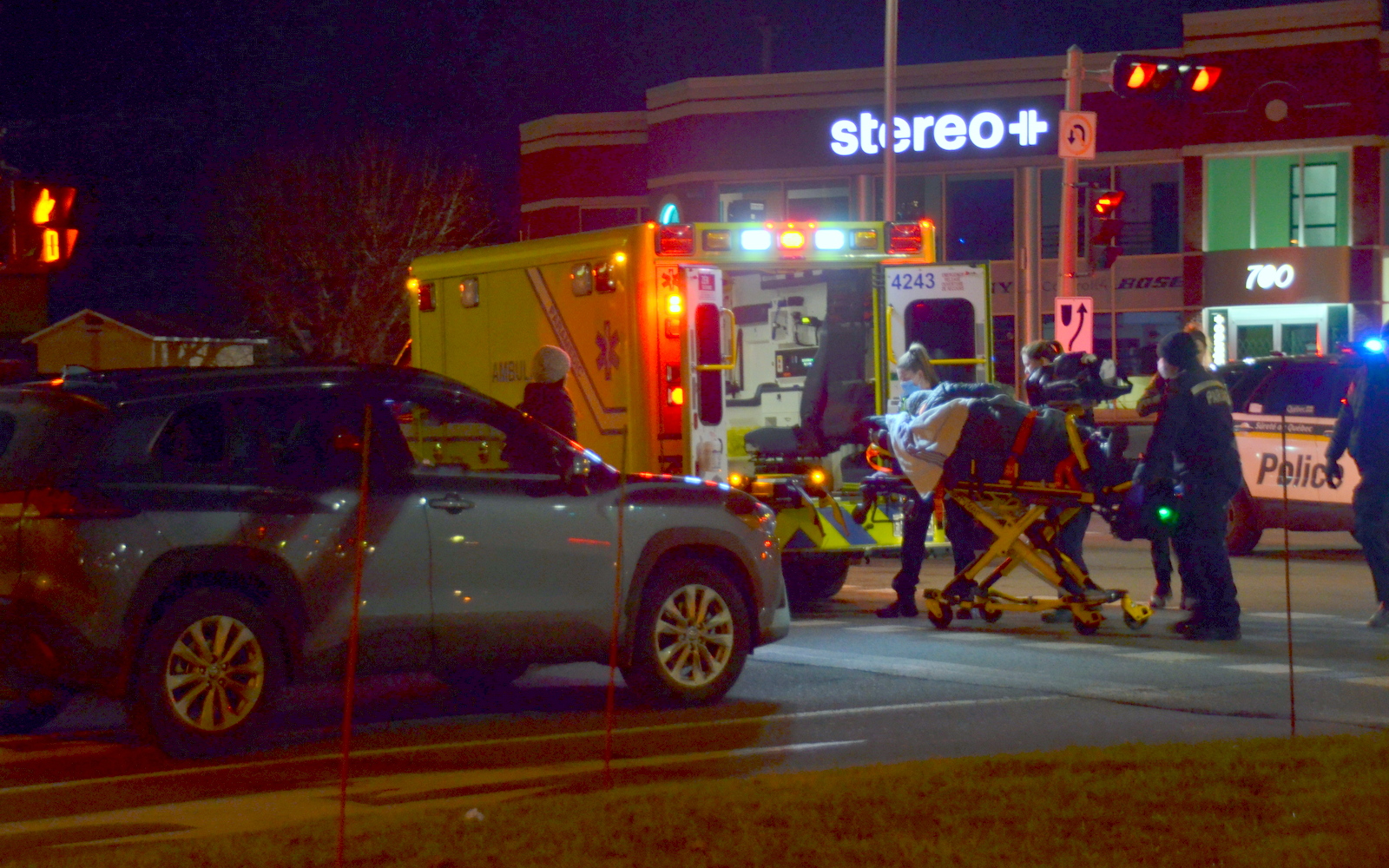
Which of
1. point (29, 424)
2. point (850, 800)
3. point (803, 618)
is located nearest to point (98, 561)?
point (29, 424)

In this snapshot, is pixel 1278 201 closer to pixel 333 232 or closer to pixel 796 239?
pixel 333 232

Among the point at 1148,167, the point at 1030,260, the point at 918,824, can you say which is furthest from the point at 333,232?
the point at 918,824

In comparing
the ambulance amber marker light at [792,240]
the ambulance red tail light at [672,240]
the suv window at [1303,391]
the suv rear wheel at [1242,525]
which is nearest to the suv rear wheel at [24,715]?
the ambulance red tail light at [672,240]

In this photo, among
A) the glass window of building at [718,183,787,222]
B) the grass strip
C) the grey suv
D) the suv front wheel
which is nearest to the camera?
the grass strip

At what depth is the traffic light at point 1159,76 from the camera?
19.1 m

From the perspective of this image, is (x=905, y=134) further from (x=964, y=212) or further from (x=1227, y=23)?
(x=1227, y=23)

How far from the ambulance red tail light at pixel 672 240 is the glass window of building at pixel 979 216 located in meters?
29.9

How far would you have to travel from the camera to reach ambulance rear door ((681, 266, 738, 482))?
1266 centimetres

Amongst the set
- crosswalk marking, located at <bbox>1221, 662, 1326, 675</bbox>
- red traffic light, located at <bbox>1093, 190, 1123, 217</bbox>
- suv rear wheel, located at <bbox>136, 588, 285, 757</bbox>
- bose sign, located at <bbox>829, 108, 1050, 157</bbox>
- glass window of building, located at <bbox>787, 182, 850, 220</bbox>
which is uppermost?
bose sign, located at <bbox>829, 108, 1050, 157</bbox>

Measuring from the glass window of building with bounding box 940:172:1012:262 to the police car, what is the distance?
87.4 feet

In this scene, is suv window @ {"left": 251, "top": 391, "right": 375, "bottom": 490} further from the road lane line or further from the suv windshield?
the road lane line

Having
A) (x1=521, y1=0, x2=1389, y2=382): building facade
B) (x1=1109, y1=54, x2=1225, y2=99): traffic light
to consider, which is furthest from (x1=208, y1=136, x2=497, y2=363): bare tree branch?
(x1=1109, y1=54, x2=1225, y2=99): traffic light

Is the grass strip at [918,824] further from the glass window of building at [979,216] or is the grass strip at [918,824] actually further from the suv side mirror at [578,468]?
the glass window of building at [979,216]

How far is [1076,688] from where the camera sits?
9.10m
